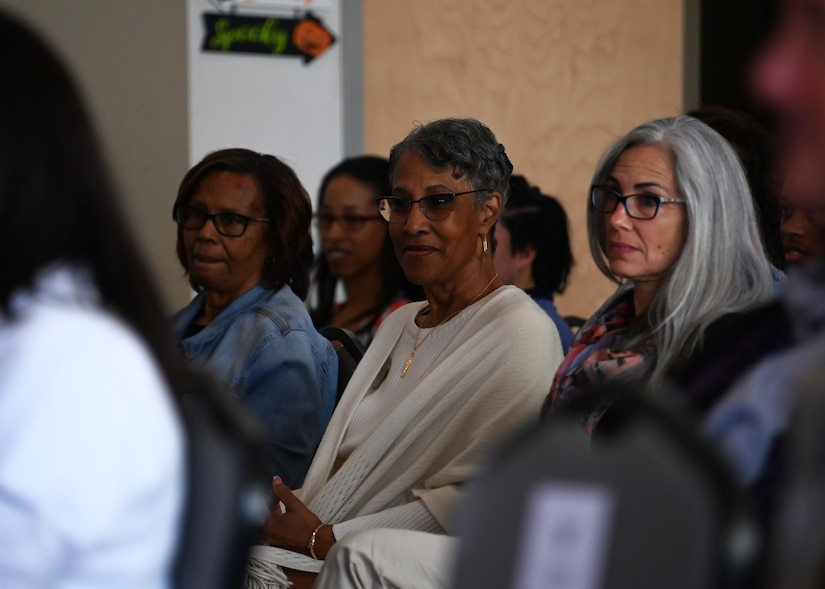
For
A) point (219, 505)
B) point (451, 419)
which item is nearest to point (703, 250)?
point (451, 419)

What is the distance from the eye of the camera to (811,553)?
1.12m

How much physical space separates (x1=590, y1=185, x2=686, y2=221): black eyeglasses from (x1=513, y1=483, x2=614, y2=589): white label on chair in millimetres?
1303

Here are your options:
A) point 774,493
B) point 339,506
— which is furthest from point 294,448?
point 774,493

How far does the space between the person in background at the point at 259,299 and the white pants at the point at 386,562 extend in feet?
2.39

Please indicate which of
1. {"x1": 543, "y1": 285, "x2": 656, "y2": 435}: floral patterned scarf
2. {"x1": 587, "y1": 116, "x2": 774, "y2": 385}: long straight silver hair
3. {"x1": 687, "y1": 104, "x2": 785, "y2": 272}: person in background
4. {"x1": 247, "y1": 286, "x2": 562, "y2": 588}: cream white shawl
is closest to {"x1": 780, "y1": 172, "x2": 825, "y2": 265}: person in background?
{"x1": 687, "y1": 104, "x2": 785, "y2": 272}: person in background

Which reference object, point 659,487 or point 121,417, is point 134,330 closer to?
point 121,417

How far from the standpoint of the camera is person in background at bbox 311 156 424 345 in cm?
423

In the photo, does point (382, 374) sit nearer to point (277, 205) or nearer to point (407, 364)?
point (407, 364)

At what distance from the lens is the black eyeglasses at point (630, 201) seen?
2373mm

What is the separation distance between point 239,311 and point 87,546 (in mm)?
Answer: 2052

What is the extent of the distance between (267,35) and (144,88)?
516 mm

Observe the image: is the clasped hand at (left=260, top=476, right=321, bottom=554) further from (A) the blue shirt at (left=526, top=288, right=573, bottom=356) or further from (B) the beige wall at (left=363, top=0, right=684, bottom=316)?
(B) the beige wall at (left=363, top=0, right=684, bottom=316)

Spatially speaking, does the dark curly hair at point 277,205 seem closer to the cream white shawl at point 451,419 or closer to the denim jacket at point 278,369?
the denim jacket at point 278,369

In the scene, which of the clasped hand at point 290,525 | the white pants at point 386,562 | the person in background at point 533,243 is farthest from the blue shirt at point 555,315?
the white pants at point 386,562
